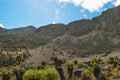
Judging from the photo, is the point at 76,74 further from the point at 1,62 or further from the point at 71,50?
the point at 71,50

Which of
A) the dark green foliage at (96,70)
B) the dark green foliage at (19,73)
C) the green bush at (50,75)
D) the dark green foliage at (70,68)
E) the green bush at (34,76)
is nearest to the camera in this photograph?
the green bush at (34,76)

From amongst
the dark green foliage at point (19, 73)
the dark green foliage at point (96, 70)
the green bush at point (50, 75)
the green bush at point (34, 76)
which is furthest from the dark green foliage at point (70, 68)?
the green bush at point (34, 76)

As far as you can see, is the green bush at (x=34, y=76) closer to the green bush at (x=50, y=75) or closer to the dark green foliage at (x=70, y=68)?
the green bush at (x=50, y=75)

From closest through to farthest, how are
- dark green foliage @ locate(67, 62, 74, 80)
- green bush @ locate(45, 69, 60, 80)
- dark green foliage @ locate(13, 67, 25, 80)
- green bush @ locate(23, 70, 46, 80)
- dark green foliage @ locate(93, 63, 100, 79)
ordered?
green bush @ locate(23, 70, 46, 80) < green bush @ locate(45, 69, 60, 80) < dark green foliage @ locate(93, 63, 100, 79) < dark green foliage @ locate(13, 67, 25, 80) < dark green foliage @ locate(67, 62, 74, 80)

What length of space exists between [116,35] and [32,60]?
6622 centimetres

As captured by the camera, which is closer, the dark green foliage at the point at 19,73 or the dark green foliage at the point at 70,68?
the dark green foliage at the point at 19,73

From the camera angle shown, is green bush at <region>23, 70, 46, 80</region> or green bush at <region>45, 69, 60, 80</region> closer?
green bush at <region>23, 70, 46, 80</region>

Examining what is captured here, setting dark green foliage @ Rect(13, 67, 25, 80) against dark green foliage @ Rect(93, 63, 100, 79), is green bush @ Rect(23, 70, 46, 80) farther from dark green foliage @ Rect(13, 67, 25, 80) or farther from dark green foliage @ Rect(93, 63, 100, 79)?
dark green foliage @ Rect(13, 67, 25, 80)

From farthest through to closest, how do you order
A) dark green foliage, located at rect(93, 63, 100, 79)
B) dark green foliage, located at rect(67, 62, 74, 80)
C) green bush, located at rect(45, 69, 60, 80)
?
dark green foliage, located at rect(67, 62, 74, 80), dark green foliage, located at rect(93, 63, 100, 79), green bush, located at rect(45, 69, 60, 80)

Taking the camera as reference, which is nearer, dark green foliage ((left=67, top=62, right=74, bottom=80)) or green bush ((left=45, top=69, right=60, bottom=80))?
green bush ((left=45, top=69, right=60, bottom=80))

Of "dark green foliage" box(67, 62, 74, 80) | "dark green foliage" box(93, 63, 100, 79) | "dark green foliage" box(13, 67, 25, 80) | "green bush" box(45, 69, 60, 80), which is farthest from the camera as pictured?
"dark green foliage" box(67, 62, 74, 80)

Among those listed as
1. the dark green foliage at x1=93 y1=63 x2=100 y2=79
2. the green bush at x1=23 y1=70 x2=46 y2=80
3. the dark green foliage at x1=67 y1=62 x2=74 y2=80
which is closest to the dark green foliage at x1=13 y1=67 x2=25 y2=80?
the dark green foliage at x1=67 y1=62 x2=74 y2=80

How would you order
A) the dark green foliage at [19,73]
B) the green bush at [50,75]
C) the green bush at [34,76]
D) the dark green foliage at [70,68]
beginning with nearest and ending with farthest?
the green bush at [34,76]
the green bush at [50,75]
the dark green foliage at [19,73]
the dark green foliage at [70,68]

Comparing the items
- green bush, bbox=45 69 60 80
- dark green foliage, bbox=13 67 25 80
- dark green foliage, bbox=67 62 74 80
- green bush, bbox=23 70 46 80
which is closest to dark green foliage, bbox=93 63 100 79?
dark green foliage, bbox=67 62 74 80
